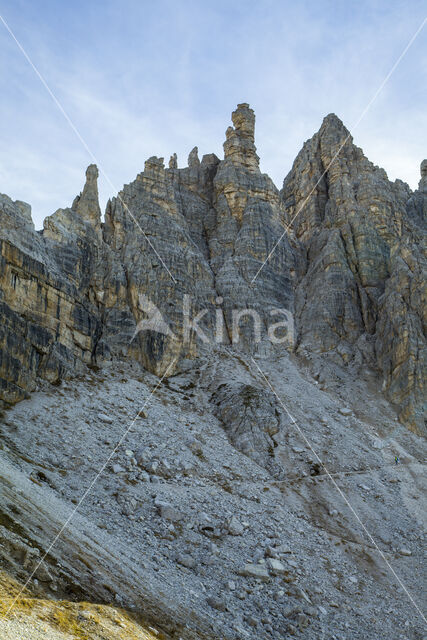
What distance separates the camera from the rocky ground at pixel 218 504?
1939 cm

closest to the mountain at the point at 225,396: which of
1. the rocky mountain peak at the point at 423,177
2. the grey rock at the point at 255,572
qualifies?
the grey rock at the point at 255,572

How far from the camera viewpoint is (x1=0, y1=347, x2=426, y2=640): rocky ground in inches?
763

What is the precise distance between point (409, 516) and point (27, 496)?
29.1 metres

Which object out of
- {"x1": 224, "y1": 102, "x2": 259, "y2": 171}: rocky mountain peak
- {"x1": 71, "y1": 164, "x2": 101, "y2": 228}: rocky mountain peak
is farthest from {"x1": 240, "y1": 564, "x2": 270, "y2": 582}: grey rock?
{"x1": 224, "y1": 102, "x2": 259, "y2": 171}: rocky mountain peak

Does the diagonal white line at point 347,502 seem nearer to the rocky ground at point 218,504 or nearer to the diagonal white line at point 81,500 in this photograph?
the rocky ground at point 218,504

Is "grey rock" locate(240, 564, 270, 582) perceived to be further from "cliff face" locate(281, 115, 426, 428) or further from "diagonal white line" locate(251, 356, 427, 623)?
"cliff face" locate(281, 115, 426, 428)

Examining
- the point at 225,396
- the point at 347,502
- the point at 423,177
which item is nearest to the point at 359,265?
the point at 225,396

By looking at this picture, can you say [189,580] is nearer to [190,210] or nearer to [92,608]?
[92,608]

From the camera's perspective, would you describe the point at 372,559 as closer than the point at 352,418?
Yes

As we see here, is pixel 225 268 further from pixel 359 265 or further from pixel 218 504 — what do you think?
pixel 218 504

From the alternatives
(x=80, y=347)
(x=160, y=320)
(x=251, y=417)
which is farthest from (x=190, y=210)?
(x=251, y=417)

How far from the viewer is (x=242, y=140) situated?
276 ft

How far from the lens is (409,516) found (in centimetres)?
3594

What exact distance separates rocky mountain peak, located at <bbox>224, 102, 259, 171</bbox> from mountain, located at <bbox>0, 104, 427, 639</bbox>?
0.43 m
